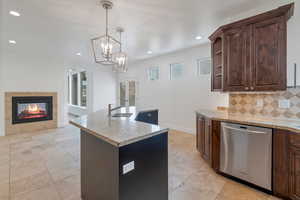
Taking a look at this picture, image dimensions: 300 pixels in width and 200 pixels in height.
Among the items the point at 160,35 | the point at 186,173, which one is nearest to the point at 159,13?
the point at 160,35

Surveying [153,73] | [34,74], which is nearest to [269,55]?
[153,73]

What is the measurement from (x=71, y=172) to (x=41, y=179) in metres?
0.42

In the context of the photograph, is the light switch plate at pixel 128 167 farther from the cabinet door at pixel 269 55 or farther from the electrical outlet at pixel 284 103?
the electrical outlet at pixel 284 103

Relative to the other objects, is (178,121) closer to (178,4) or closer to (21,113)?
(178,4)

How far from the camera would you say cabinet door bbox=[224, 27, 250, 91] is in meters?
2.43

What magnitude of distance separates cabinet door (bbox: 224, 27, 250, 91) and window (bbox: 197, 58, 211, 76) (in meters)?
1.89

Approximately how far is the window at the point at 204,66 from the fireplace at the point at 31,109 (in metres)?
5.35

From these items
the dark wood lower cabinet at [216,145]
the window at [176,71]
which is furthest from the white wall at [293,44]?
the window at [176,71]

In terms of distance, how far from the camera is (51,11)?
2.52 m

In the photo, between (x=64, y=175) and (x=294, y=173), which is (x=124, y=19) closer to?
(x=64, y=175)

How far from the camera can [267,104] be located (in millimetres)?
2547

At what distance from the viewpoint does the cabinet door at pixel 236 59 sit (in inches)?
95.5

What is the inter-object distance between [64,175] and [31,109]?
3.94 meters

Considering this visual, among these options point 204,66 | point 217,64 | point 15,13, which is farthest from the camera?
point 204,66
